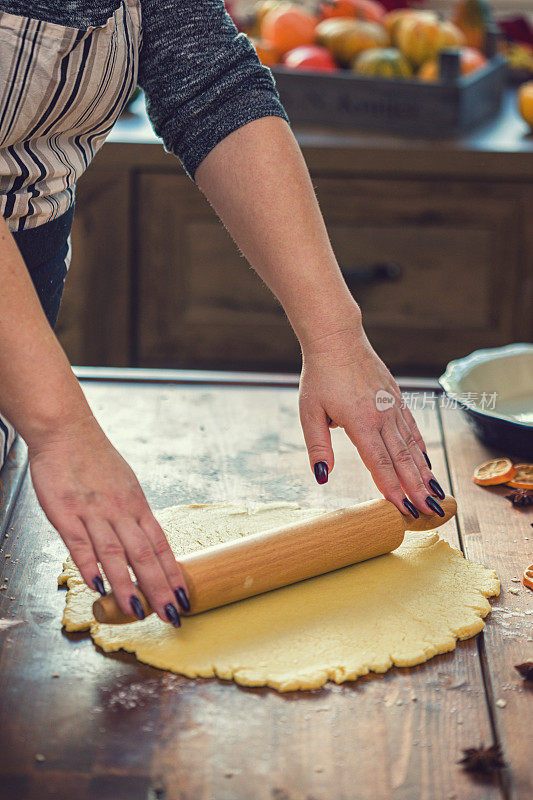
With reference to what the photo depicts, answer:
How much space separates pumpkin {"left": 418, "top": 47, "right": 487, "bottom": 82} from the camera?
6.87 feet

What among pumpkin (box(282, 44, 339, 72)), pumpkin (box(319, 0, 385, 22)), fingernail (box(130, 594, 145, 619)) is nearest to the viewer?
fingernail (box(130, 594, 145, 619))

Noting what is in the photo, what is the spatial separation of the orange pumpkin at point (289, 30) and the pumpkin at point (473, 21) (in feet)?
1.54

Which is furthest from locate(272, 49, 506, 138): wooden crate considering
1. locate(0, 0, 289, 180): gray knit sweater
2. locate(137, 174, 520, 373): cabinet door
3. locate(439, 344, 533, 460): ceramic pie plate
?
locate(0, 0, 289, 180): gray knit sweater

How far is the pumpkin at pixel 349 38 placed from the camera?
2.19 meters

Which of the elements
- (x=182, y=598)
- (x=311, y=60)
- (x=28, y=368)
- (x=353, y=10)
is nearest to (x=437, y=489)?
(x=182, y=598)

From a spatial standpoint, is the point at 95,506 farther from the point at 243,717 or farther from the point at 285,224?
the point at 285,224

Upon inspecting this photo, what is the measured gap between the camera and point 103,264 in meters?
2.12

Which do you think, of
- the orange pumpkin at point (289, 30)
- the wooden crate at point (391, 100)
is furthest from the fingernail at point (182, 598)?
the orange pumpkin at point (289, 30)

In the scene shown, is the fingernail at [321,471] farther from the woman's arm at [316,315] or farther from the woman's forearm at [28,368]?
the woman's forearm at [28,368]

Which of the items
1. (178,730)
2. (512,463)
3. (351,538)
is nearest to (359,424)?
(351,538)

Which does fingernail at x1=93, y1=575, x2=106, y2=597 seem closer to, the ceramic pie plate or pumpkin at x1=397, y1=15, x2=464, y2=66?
the ceramic pie plate

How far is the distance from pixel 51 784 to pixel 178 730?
0.34ft

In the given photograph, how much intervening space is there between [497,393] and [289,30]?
4.44ft

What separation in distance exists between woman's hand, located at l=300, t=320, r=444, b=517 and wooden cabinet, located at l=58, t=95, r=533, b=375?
1118 millimetres
